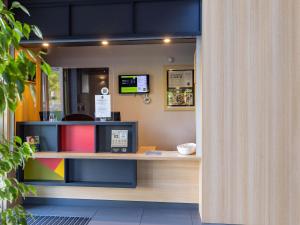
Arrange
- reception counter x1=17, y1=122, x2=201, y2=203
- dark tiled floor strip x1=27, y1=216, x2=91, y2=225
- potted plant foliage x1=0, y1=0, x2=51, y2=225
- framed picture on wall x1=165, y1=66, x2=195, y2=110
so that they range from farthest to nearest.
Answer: framed picture on wall x1=165, y1=66, x2=195, y2=110
reception counter x1=17, y1=122, x2=201, y2=203
dark tiled floor strip x1=27, y1=216, x2=91, y2=225
potted plant foliage x1=0, y1=0, x2=51, y2=225

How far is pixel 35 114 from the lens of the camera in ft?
14.1

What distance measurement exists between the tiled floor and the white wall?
1.97 m

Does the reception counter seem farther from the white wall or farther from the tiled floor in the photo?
the white wall

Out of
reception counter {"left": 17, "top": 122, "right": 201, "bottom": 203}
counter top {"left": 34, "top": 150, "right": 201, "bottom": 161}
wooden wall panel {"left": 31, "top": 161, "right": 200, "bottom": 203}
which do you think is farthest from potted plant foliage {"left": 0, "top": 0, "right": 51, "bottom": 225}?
wooden wall panel {"left": 31, "top": 161, "right": 200, "bottom": 203}

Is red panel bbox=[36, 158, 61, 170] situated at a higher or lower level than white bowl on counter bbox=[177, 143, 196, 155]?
lower

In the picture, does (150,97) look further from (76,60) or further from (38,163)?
(38,163)

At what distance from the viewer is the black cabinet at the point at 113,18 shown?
2996 millimetres

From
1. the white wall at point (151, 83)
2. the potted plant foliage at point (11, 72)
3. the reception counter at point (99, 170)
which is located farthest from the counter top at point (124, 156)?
the potted plant foliage at point (11, 72)

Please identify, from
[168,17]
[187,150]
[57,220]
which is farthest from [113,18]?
[57,220]

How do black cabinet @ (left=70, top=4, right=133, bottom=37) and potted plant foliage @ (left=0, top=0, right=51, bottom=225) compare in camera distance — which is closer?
potted plant foliage @ (left=0, top=0, right=51, bottom=225)
